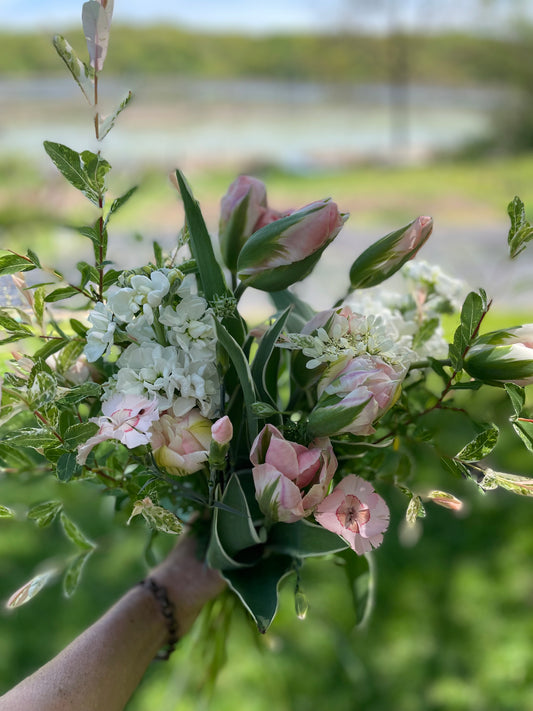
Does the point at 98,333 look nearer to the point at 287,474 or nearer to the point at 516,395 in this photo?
the point at 287,474

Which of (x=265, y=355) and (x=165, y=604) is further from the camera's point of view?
(x=165, y=604)

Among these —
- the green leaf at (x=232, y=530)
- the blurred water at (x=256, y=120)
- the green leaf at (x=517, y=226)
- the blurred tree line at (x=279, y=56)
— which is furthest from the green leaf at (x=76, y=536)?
the blurred tree line at (x=279, y=56)

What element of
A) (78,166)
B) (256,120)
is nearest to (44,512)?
(78,166)

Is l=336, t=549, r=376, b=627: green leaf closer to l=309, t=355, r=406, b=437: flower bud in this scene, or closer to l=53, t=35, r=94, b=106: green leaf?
l=309, t=355, r=406, b=437: flower bud

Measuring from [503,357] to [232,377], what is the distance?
0.20 meters

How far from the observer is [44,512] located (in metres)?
0.57

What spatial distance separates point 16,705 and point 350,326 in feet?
1.31

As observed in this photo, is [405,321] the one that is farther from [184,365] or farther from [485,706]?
[485,706]

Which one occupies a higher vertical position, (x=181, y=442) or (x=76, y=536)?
(x=181, y=442)

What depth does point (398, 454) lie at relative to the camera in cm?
67

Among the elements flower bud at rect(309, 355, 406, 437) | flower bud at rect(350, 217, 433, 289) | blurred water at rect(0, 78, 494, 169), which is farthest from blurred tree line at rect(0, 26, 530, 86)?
flower bud at rect(309, 355, 406, 437)

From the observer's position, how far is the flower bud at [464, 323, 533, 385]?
0.52m

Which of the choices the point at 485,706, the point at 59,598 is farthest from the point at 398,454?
the point at 59,598

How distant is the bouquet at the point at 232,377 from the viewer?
1.60ft
